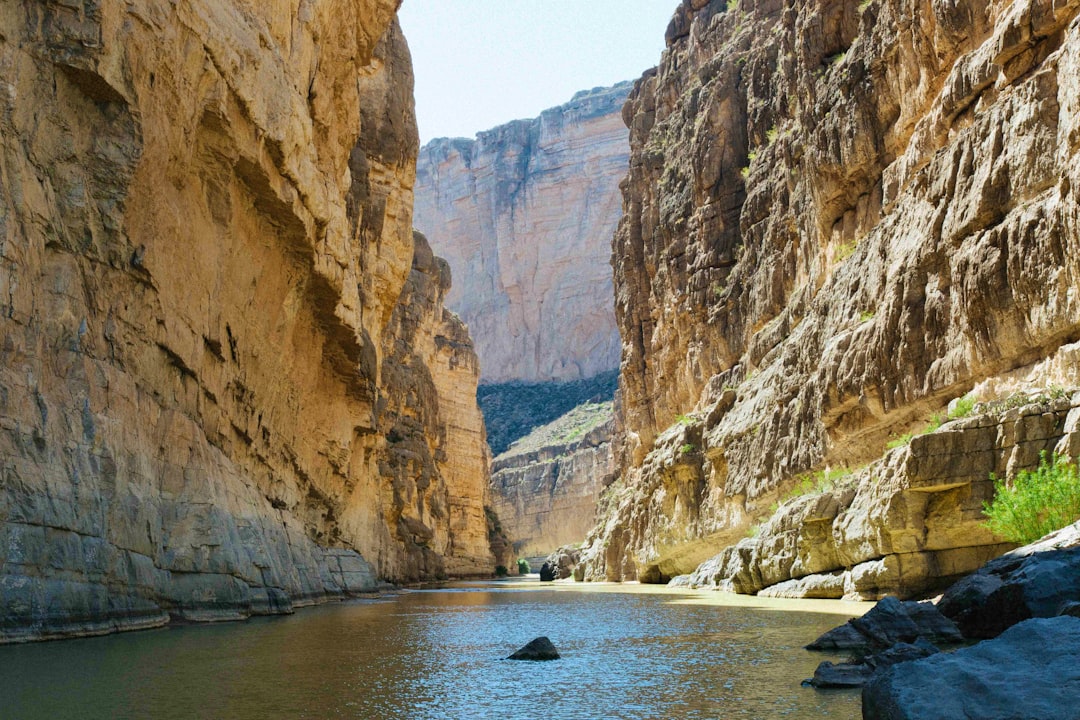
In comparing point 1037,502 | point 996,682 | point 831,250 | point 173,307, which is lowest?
point 996,682

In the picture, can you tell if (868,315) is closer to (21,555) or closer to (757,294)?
(757,294)

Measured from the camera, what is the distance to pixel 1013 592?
9.04 m

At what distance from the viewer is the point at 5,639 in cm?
1058

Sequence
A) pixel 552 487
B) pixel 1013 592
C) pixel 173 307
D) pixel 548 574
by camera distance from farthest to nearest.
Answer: pixel 552 487
pixel 548 574
pixel 173 307
pixel 1013 592

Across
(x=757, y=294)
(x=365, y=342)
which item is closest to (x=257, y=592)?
(x=365, y=342)

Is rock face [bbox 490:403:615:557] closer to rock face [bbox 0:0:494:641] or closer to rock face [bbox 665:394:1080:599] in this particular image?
rock face [bbox 0:0:494:641]

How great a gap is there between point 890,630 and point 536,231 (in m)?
133

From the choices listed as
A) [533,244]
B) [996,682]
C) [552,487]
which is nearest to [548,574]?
[552,487]

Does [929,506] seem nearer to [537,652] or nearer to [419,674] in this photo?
[537,652]

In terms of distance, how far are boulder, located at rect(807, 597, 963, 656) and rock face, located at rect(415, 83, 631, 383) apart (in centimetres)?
11747

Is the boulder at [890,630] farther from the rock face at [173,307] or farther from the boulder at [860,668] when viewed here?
the rock face at [173,307]

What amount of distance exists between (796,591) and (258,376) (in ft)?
44.6

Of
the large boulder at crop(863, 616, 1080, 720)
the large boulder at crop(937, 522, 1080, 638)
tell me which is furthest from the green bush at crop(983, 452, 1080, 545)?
the large boulder at crop(863, 616, 1080, 720)

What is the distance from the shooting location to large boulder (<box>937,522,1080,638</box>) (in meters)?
8.47
